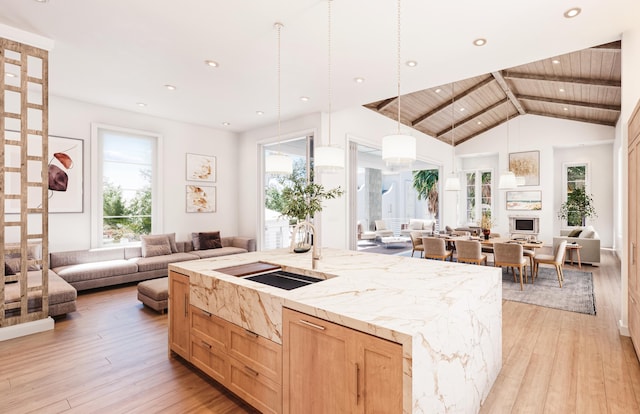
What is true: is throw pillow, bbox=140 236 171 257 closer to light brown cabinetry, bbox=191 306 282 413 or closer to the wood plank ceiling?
light brown cabinetry, bbox=191 306 282 413

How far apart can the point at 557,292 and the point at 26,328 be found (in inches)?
274

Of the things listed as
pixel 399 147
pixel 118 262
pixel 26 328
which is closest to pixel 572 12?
pixel 399 147

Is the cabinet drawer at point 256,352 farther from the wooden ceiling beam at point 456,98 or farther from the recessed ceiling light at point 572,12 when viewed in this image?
the wooden ceiling beam at point 456,98

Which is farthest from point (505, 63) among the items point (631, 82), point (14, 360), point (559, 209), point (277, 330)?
point (559, 209)

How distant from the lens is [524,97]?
338 inches

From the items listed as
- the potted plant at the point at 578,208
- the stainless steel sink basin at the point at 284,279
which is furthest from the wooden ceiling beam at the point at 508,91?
the stainless steel sink basin at the point at 284,279

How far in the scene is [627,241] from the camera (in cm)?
318

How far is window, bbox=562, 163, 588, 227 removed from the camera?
964cm

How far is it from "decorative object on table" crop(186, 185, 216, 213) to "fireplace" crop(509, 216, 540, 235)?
922cm

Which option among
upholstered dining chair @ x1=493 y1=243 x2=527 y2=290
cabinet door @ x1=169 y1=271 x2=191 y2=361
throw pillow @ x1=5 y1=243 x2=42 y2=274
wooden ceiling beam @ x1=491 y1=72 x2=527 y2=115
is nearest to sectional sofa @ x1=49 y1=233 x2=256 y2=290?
throw pillow @ x1=5 y1=243 x2=42 y2=274

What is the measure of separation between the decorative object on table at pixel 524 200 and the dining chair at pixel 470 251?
5.84 metres

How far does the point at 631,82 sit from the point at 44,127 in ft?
20.1

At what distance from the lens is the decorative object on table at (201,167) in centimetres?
682

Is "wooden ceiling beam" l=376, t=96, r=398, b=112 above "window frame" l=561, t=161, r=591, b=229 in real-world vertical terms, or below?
above
